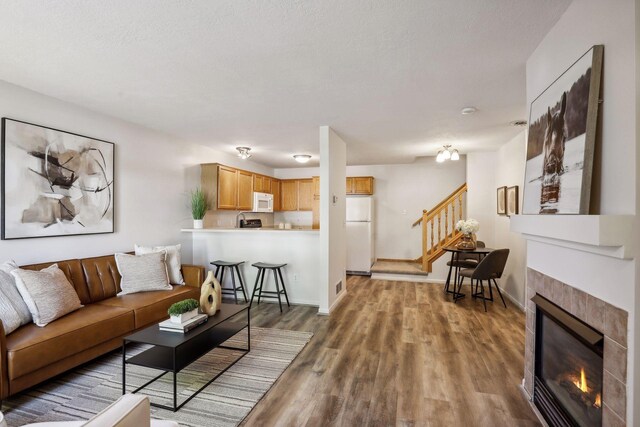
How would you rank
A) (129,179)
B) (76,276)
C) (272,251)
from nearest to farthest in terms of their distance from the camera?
(76,276) < (129,179) < (272,251)

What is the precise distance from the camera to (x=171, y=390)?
2.33 meters

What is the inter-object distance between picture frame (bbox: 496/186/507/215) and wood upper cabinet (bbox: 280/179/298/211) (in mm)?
4290

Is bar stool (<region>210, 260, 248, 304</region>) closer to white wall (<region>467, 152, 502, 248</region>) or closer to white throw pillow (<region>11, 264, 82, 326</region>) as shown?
white throw pillow (<region>11, 264, 82, 326</region>)

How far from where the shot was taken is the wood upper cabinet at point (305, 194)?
754 cm

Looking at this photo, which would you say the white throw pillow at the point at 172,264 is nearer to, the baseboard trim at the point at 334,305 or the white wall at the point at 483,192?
the baseboard trim at the point at 334,305

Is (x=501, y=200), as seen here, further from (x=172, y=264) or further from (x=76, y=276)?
(x=76, y=276)

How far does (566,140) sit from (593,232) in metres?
0.60

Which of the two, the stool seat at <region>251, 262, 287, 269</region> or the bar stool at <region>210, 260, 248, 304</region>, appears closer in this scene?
the stool seat at <region>251, 262, 287, 269</region>

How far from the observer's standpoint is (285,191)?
7715 mm

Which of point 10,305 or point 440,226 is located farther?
point 440,226

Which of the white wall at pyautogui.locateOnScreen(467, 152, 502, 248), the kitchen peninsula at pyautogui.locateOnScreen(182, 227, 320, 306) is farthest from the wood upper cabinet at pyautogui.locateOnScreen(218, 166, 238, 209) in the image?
the white wall at pyautogui.locateOnScreen(467, 152, 502, 248)

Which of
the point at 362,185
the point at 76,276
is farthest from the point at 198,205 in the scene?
the point at 362,185

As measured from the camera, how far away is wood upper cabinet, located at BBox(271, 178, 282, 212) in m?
7.35

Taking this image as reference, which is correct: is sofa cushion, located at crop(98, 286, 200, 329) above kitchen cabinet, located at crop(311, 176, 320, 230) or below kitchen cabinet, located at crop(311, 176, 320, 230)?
below
